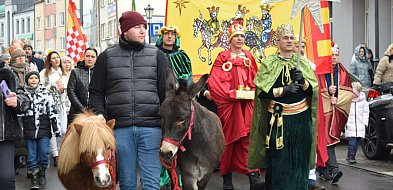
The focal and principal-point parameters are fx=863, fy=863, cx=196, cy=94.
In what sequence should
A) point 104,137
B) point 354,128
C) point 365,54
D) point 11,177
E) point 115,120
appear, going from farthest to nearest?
point 365,54, point 354,128, point 11,177, point 115,120, point 104,137

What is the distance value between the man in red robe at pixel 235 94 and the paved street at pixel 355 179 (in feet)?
2.68

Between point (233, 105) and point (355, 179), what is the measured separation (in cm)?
270

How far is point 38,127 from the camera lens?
12.7 metres

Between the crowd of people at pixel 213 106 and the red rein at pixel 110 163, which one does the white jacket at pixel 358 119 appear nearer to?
the crowd of people at pixel 213 106

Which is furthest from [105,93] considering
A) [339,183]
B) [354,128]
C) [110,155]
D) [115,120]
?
[354,128]

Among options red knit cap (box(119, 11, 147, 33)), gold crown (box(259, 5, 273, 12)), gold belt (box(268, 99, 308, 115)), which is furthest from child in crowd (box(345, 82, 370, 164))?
red knit cap (box(119, 11, 147, 33))

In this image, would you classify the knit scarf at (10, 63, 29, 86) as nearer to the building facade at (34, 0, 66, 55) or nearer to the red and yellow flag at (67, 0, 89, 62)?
the red and yellow flag at (67, 0, 89, 62)

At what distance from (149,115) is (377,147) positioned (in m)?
8.03

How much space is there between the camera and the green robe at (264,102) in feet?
29.1

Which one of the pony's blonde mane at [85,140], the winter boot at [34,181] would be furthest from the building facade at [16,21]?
the pony's blonde mane at [85,140]

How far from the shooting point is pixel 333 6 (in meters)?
30.7

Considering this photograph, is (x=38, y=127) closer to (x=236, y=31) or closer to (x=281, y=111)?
(x=236, y=31)

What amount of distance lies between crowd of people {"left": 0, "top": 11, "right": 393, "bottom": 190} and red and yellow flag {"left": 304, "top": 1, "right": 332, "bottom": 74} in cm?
15

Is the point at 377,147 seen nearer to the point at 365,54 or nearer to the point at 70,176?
the point at 365,54
